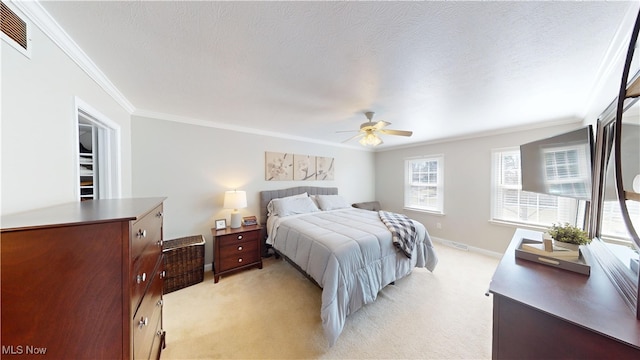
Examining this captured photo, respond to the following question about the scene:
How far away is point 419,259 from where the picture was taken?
104 inches

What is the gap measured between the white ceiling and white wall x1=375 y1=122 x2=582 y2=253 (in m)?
1.11

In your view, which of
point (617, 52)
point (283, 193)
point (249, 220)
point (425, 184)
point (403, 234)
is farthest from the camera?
point (425, 184)

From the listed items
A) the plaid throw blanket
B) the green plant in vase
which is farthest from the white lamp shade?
the green plant in vase

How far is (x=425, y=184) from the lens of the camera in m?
4.44

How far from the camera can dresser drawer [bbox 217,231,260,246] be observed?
266 centimetres

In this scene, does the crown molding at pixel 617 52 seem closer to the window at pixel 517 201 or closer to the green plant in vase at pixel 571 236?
the green plant in vase at pixel 571 236

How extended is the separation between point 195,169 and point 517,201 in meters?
5.21

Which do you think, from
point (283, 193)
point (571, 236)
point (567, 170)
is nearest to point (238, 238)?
point (283, 193)

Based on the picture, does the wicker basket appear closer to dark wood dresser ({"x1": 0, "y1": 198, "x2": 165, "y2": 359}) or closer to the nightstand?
the nightstand

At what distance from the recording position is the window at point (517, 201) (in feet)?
9.69

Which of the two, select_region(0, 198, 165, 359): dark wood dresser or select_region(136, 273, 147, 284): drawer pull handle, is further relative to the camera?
select_region(136, 273, 147, 284): drawer pull handle

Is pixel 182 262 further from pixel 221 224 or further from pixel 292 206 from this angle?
pixel 292 206

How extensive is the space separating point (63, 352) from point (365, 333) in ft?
6.17

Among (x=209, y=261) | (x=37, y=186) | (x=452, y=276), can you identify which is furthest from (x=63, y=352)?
(x=452, y=276)
